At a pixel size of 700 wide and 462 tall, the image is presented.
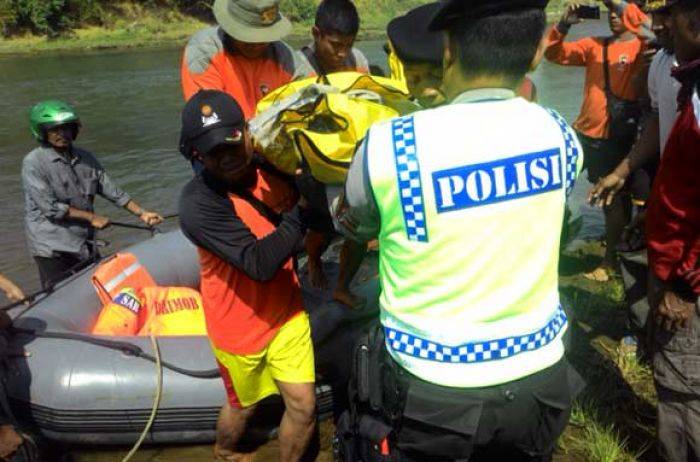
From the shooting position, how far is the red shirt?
1954mm

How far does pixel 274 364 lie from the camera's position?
2.65 m

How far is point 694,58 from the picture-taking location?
206 centimetres

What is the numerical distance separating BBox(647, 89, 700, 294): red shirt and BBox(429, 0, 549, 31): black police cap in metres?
0.78

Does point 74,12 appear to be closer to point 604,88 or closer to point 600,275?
point 604,88

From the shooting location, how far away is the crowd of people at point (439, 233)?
147cm

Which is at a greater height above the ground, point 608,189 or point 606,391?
point 608,189

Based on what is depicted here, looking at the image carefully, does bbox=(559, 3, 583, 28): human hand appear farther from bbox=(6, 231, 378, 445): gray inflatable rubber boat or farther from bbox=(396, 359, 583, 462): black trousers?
bbox=(396, 359, 583, 462): black trousers

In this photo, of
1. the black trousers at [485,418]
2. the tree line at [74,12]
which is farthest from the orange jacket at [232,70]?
the tree line at [74,12]

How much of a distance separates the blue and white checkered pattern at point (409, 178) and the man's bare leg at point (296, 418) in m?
1.40

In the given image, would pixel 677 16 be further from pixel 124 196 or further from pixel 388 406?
pixel 124 196

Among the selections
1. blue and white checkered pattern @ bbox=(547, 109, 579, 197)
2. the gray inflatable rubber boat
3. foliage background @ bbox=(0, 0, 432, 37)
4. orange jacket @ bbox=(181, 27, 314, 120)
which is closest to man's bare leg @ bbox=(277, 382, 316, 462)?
the gray inflatable rubber boat

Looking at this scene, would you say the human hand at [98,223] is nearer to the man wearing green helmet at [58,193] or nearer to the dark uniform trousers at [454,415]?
the man wearing green helmet at [58,193]

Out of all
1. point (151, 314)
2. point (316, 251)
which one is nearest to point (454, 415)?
point (316, 251)

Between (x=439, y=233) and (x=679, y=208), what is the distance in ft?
3.37
